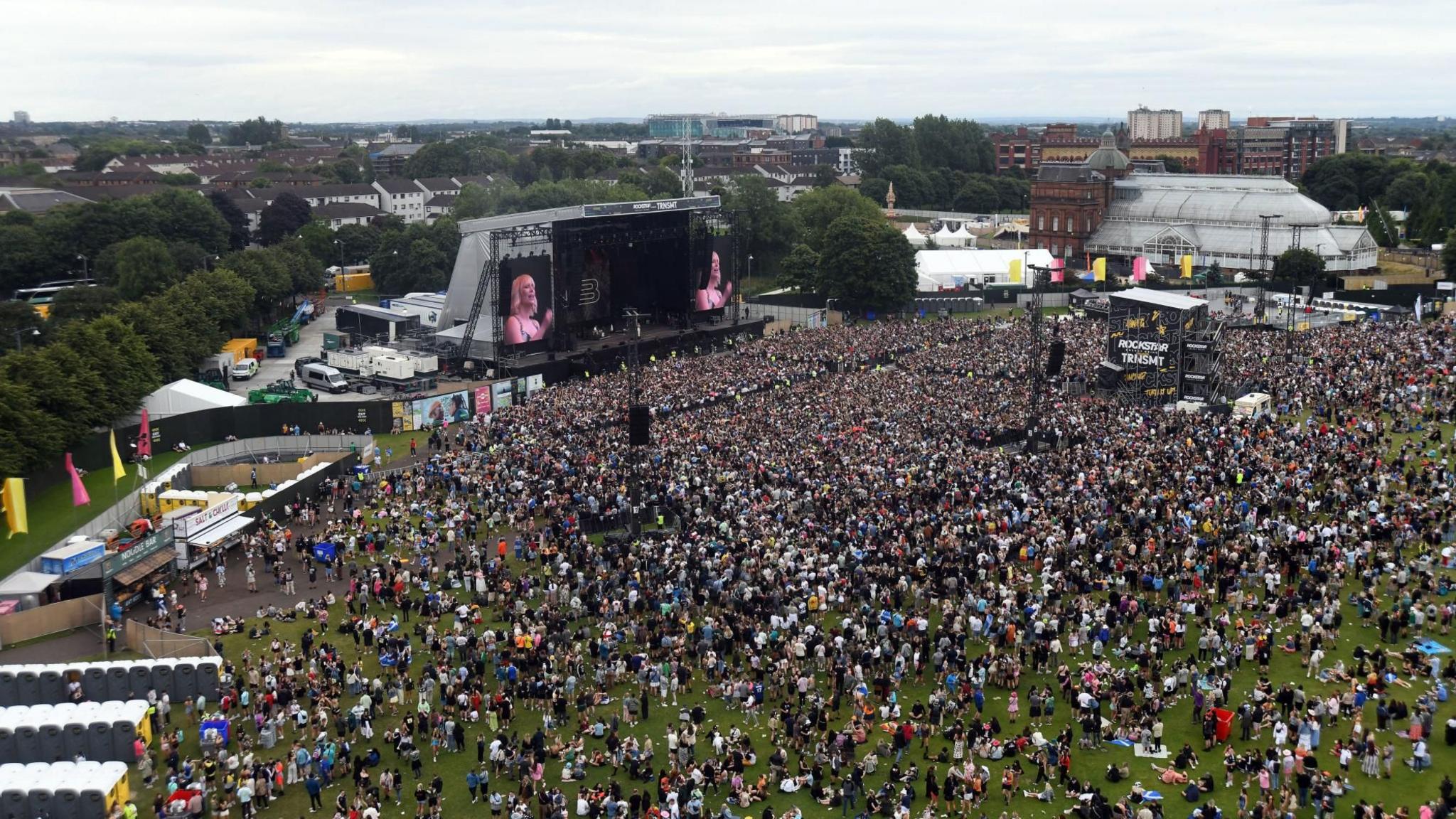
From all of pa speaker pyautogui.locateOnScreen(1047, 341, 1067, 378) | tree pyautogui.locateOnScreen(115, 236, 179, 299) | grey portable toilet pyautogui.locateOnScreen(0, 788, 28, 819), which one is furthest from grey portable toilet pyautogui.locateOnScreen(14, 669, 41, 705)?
tree pyautogui.locateOnScreen(115, 236, 179, 299)

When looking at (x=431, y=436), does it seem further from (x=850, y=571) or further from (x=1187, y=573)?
(x=1187, y=573)

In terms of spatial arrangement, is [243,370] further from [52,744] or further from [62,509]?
[52,744]

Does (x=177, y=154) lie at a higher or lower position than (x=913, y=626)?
higher

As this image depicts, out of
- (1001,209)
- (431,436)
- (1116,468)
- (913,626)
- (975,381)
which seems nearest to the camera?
(913,626)

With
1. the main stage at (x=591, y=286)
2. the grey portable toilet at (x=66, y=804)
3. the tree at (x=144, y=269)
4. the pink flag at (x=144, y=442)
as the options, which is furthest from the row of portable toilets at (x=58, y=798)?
the tree at (x=144, y=269)

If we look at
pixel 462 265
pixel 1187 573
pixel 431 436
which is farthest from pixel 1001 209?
pixel 1187 573

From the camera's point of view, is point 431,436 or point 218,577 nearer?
point 218,577
